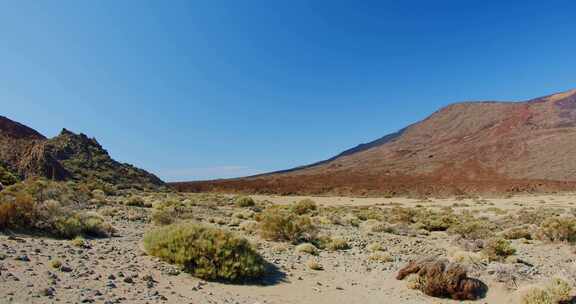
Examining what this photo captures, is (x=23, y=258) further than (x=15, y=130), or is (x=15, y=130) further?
(x=15, y=130)

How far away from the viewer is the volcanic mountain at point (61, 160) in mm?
30344

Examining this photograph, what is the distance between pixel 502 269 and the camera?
8.73 metres

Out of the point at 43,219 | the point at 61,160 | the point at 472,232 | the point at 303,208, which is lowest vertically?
the point at 472,232

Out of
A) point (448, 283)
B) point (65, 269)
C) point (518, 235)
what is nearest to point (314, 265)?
point (448, 283)

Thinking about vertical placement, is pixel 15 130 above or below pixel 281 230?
above

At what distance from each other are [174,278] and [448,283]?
607 cm

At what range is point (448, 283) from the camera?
7.98m

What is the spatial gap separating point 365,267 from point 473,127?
92121 millimetres

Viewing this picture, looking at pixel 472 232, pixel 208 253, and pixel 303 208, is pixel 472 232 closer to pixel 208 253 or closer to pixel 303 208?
pixel 208 253

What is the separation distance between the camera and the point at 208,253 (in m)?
8.36

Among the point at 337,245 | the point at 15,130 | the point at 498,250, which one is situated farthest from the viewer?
the point at 15,130

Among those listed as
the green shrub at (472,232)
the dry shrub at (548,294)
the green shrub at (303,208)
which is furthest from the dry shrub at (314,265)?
the green shrub at (303,208)

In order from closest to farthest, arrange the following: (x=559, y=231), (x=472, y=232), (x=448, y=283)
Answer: (x=448, y=283)
(x=559, y=231)
(x=472, y=232)

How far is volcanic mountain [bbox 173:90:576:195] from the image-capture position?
53.4 meters
